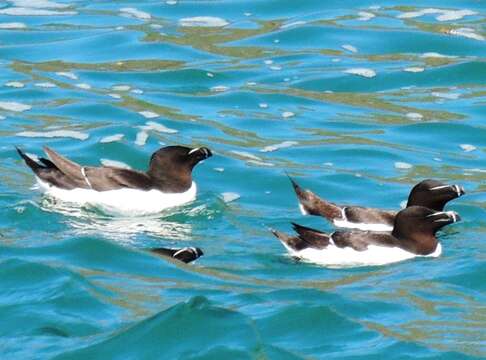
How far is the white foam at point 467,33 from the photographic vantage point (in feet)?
67.8

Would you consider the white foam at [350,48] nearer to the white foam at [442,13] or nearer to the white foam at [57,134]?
the white foam at [442,13]

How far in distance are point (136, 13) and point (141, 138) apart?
552 centimetres

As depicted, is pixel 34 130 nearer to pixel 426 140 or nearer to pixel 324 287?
pixel 426 140

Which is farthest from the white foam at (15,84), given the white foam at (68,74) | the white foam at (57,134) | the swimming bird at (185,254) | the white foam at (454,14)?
the swimming bird at (185,254)

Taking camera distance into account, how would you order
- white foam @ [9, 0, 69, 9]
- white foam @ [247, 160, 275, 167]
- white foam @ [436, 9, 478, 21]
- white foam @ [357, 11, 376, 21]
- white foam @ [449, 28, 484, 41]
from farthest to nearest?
1. white foam @ [9, 0, 69, 9]
2. white foam @ [357, 11, 376, 21]
3. white foam @ [436, 9, 478, 21]
4. white foam @ [449, 28, 484, 41]
5. white foam @ [247, 160, 275, 167]

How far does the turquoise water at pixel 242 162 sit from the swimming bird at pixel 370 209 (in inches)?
8.7

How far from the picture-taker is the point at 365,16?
21828mm

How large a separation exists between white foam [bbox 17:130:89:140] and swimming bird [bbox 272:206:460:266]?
439 centimetres

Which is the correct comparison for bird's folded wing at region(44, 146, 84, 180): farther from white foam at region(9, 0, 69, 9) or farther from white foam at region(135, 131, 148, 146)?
white foam at region(9, 0, 69, 9)

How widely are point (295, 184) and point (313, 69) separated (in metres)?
5.60

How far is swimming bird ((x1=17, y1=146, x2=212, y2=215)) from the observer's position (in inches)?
560

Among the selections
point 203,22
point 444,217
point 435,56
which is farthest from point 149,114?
point 444,217

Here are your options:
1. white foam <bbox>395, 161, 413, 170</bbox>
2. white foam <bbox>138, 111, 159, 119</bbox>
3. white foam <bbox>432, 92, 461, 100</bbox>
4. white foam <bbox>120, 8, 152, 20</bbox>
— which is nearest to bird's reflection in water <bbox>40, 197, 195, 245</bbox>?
white foam <bbox>395, 161, 413, 170</bbox>

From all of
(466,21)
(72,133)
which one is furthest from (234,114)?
(466,21)
